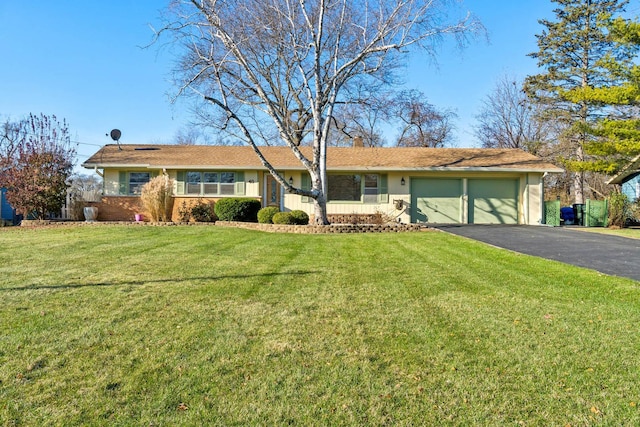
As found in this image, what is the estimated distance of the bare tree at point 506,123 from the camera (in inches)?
1101

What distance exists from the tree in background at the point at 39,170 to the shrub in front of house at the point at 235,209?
20.2 ft

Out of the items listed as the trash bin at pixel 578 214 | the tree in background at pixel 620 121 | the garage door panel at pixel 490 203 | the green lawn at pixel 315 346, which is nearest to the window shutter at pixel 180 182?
the green lawn at pixel 315 346

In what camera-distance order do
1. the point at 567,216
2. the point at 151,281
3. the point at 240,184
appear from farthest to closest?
the point at 567,216 → the point at 240,184 → the point at 151,281

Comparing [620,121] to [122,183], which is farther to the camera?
[122,183]

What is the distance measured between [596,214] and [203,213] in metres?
15.5

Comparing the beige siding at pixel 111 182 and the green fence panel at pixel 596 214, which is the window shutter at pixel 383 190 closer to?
the green fence panel at pixel 596 214

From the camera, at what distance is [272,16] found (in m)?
13.3

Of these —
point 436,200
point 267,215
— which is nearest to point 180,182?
point 267,215

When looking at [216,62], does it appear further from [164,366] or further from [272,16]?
[164,366]

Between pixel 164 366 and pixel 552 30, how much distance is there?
2784 centimetres

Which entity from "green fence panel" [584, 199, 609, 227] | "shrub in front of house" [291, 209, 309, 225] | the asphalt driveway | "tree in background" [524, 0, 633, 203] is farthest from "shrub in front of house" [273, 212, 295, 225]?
"tree in background" [524, 0, 633, 203]

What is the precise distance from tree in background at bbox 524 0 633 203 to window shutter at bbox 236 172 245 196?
1701 cm

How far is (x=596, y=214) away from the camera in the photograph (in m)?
15.5

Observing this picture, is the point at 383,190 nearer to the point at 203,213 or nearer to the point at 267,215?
the point at 267,215
